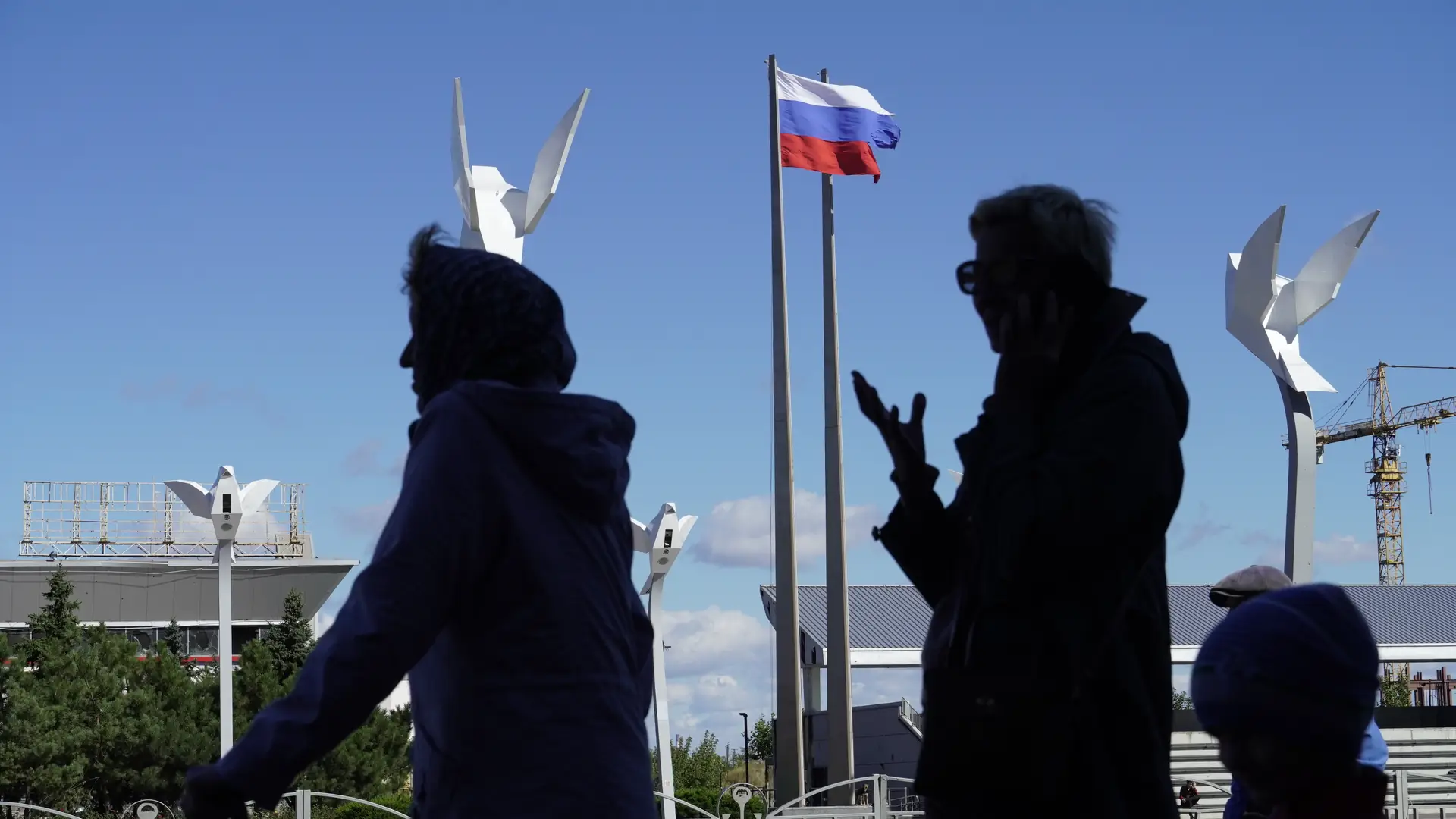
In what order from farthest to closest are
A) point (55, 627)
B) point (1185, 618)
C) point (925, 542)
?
point (1185, 618) < point (55, 627) < point (925, 542)

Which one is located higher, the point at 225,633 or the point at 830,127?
the point at 830,127

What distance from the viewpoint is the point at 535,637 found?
7.75 ft

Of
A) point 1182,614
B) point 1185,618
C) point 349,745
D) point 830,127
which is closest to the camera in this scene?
point 830,127

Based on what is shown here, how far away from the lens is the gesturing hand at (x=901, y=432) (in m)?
2.31

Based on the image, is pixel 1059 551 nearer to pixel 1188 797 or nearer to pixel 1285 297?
pixel 1285 297

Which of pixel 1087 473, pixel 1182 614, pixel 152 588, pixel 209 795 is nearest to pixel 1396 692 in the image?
pixel 1182 614

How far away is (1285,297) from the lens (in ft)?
47.3

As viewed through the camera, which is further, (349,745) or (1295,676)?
(349,745)

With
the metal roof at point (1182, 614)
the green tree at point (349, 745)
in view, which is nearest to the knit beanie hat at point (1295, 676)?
the green tree at point (349, 745)

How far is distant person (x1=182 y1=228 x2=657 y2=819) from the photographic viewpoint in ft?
7.35

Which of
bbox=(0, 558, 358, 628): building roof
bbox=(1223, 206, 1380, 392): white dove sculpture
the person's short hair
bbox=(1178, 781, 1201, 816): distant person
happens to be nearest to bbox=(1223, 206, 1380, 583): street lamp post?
bbox=(1223, 206, 1380, 392): white dove sculpture

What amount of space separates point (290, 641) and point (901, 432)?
115 feet

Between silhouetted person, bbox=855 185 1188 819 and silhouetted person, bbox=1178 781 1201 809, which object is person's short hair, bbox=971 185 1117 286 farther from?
silhouetted person, bbox=1178 781 1201 809

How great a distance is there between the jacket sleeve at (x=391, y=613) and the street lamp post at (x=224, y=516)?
47.3 feet
